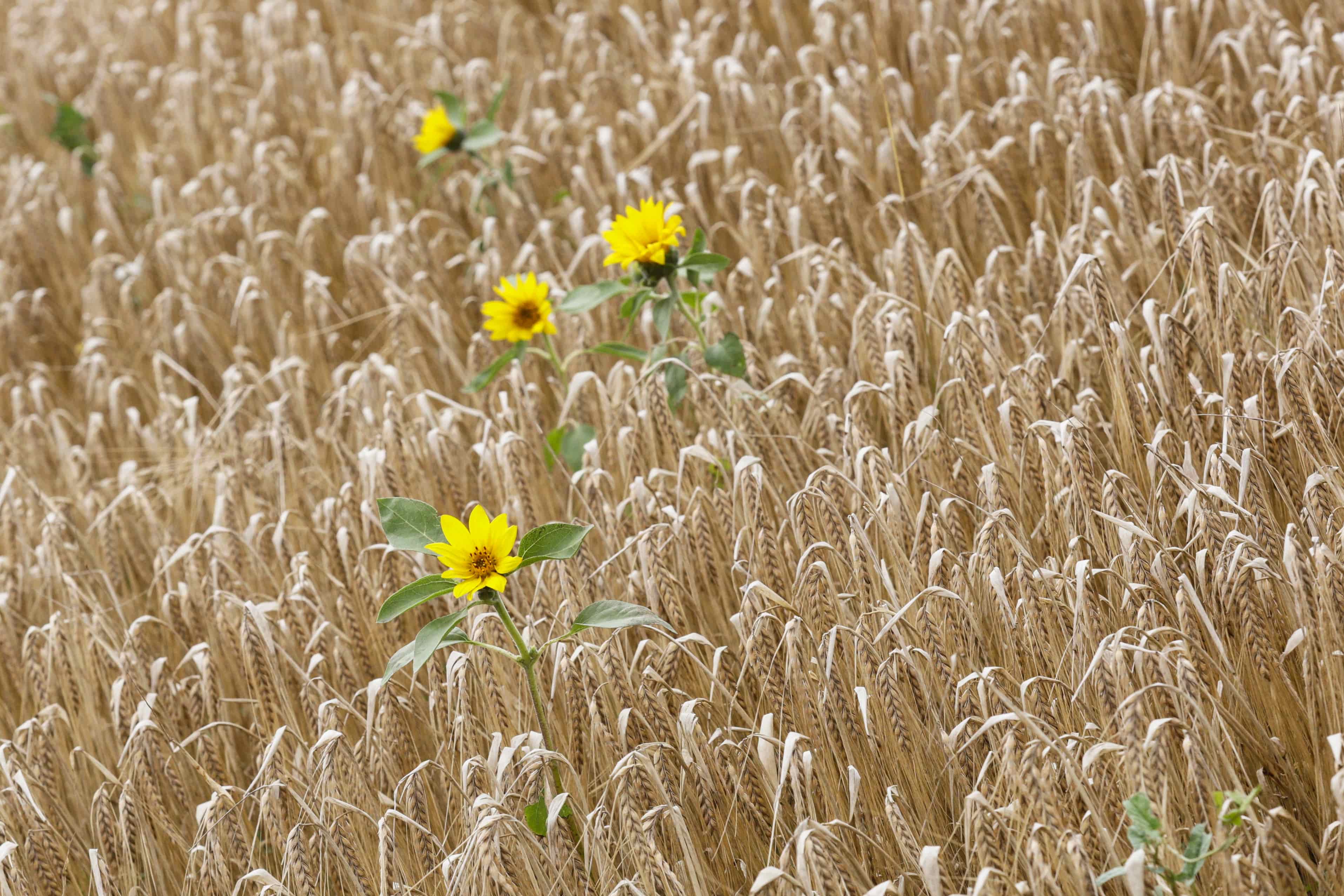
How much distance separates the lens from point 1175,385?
1831 millimetres

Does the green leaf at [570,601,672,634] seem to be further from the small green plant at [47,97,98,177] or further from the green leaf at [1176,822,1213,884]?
the small green plant at [47,97,98,177]

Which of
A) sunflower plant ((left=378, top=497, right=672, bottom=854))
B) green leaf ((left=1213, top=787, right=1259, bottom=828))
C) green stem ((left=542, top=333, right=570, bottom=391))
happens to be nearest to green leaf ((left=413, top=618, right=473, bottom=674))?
sunflower plant ((left=378, top=497, right=672, bottom=854))

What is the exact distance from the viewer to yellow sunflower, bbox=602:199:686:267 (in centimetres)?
191

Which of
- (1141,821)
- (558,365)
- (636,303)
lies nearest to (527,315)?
(558,365)

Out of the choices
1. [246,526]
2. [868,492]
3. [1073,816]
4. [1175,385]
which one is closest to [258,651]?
[246,526]

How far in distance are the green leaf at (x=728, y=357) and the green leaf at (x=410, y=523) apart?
645mm

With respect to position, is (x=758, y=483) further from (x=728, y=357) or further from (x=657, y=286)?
(x=657, y=286)

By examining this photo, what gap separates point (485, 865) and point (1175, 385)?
1251 millimetres

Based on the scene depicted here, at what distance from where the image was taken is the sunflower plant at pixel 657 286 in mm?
1921

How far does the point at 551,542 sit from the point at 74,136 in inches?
135

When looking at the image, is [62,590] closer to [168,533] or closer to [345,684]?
[168,533]

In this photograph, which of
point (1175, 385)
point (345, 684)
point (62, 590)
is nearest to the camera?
point (1175, 385)

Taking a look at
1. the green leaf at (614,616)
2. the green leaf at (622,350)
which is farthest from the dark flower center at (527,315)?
the green leaf at (614,616)

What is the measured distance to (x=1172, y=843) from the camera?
48.1 inches
